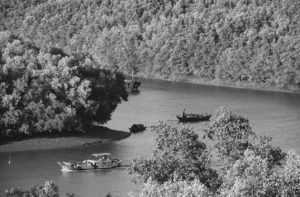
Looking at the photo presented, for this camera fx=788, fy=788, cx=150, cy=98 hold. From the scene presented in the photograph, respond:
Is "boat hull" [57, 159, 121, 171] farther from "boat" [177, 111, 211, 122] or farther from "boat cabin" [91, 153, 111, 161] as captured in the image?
"boat" [177, 111, 211, 122]

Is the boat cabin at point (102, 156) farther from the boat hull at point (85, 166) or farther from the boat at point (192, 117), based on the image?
the boat at point (192, 117)

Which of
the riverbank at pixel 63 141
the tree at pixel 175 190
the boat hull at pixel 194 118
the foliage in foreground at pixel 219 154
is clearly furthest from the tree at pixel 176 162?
the boat hull at pixel 194 118

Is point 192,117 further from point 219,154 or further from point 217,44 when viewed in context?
point 217,44

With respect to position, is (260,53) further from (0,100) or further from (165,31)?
(0,100)

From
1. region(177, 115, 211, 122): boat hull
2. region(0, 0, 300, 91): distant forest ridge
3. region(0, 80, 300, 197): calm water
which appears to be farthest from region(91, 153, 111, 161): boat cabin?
region(0, 0, 300, 91): distant forest ridge

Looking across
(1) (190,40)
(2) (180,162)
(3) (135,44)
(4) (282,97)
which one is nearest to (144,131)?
(4) (282,97)

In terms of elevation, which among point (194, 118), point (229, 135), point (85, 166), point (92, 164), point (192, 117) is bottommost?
point (85, 166)

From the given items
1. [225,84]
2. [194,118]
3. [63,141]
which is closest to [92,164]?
[63,141]

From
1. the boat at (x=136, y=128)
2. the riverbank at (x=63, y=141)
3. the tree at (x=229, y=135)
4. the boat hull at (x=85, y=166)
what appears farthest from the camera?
the boat at (x=136, y=128)
